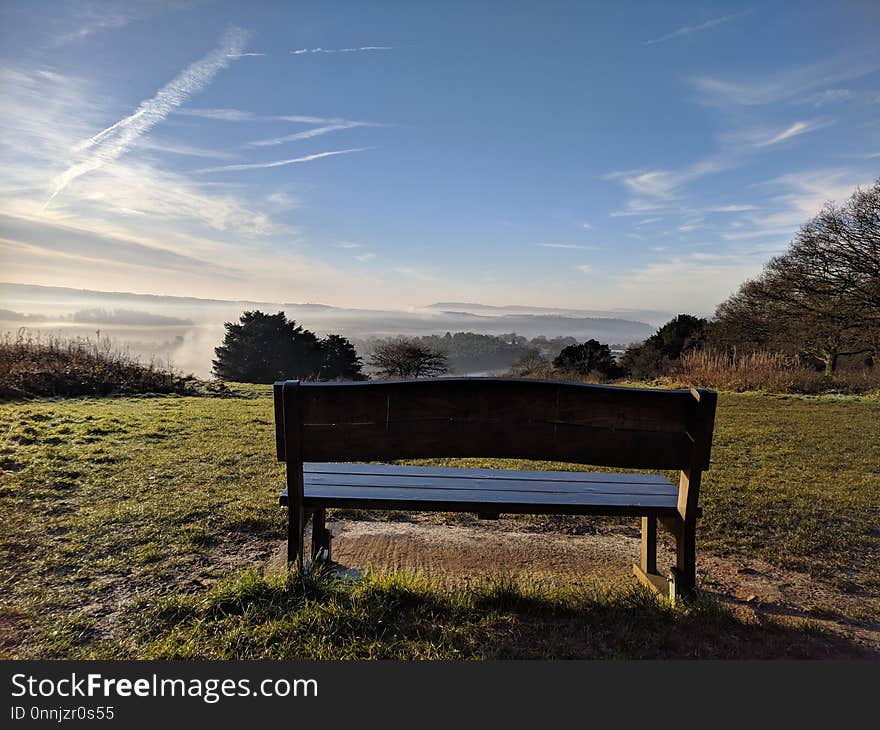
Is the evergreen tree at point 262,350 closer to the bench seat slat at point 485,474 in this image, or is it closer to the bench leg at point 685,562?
the bench seat slat at point 485,474

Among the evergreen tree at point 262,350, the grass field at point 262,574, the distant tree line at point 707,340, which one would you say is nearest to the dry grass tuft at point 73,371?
the grass field at point 262,574

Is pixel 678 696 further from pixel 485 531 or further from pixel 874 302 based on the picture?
pixel 874 302

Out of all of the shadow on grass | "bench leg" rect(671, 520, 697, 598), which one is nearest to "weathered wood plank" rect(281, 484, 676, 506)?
"bench leg" rect(671, 520, 697, 598)

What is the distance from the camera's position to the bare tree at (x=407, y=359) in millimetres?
23797

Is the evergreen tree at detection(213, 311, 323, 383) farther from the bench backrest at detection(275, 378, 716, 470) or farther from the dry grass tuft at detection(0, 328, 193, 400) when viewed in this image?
the bench backrest at detection(275, 378, 716, 470)

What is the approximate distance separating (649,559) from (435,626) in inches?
57.2

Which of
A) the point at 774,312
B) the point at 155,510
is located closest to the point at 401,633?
the point at 155,510

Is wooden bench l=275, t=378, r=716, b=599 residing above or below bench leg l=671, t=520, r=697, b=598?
above

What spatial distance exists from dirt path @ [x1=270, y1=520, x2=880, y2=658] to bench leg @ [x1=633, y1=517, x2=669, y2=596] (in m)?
0.08

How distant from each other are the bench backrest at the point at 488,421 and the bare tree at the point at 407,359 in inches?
808

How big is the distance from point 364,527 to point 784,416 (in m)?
8.64

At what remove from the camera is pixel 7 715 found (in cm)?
200

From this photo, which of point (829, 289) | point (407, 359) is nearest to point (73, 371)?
point (407, 359)

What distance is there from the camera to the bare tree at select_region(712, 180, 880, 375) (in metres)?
19.2
